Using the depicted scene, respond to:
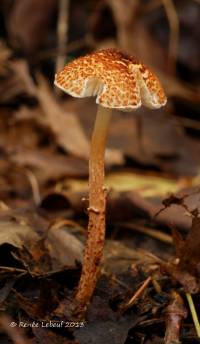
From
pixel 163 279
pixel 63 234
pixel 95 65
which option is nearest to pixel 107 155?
pixel 63 234

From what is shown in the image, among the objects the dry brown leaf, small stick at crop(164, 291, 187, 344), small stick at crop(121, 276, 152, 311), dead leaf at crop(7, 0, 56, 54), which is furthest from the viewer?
dead leaf at crop(7, 0, 56, 54)

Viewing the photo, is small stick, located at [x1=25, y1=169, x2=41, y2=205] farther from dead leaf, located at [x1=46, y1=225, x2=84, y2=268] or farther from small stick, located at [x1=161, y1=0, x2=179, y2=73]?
small stick, located at [x1=161, y1=0, x2=179, y2=73]

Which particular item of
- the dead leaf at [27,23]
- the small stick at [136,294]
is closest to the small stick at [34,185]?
the small stick at [136,294]

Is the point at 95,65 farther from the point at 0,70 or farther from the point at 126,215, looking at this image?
the point at 0,70

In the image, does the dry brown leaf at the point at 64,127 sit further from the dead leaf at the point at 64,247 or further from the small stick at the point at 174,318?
the small stick at the point at 174,318

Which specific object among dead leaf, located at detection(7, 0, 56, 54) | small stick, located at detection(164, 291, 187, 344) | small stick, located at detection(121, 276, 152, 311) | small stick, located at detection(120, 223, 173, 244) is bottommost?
small stick, located at detection(164, 291, 187, 344)

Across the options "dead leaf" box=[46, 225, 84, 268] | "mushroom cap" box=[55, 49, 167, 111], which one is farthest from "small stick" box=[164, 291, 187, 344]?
"mushroom cap" box=[55, 49, 167, 111]

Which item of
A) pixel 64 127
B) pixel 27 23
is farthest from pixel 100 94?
pixel 27 23

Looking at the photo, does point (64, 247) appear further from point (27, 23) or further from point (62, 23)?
point (62, 23)
